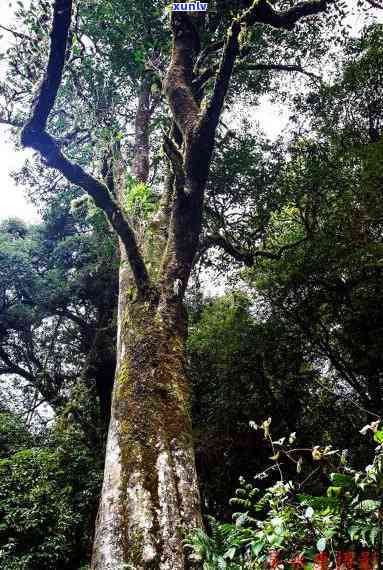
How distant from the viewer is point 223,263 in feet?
33.4

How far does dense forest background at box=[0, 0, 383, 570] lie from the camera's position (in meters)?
6.12

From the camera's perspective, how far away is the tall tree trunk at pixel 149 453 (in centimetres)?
237

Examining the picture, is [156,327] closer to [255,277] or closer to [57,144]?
[57,144]

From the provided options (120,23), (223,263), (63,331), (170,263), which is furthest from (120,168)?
(63,331)

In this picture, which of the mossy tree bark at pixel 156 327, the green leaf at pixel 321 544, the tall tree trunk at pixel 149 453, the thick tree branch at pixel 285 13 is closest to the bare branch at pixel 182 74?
the mossy tree bark at pixel 156 327

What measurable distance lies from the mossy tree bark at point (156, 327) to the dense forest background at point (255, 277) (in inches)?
52.6

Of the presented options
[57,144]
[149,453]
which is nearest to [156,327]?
[149,453]

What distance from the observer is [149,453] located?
2.76 meters

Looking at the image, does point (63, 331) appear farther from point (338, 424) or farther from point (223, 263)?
point (338, 424)

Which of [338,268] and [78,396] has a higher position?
[338,268]

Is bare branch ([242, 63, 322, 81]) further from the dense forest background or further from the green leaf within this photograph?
the green leaf

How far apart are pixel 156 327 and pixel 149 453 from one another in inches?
41.8

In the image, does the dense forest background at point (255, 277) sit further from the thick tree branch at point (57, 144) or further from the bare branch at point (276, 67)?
the thick tree branch at point (57, 144)

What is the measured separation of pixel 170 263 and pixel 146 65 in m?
3.18
